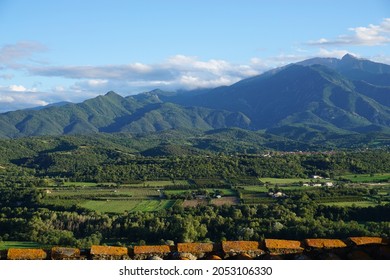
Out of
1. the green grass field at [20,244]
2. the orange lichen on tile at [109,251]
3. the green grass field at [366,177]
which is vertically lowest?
the green grass field at [366,177]

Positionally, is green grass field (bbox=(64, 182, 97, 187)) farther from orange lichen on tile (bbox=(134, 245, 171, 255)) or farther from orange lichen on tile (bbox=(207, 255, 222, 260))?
orange lichen on tile (bbox=(207, 255, 222, 260))

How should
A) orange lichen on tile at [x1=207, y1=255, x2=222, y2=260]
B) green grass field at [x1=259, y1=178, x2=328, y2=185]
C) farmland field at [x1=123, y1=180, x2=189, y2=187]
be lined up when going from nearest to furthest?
orange lichen on tile at [x1=207, y1=255, x2=222, y2=260], farmland field at [x1=123, y1=180, x2=189, y2=187], green grass field at [x1=259, y1=178, x2=328, y2=185]

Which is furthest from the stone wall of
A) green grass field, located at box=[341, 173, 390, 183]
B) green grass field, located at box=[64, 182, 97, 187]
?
green grass field, located at box=[64, 182, 97, 187]

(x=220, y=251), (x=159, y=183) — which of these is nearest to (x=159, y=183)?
(x=159, y=183)

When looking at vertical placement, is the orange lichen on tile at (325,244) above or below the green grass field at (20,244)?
above

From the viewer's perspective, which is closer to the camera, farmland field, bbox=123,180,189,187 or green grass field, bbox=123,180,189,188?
green grass field, bbox=123,180,189,188

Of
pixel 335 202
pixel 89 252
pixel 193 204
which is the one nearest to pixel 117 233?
pixel 193 204

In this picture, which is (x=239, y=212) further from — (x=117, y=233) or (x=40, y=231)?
(x=40, y=231)

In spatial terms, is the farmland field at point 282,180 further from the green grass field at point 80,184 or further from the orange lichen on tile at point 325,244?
the orange lichen on tile at point 325,244

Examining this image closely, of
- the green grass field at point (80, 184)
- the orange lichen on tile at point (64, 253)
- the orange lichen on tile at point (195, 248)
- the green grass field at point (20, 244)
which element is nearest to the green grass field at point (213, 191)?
the green grass field at point (80, 184)
